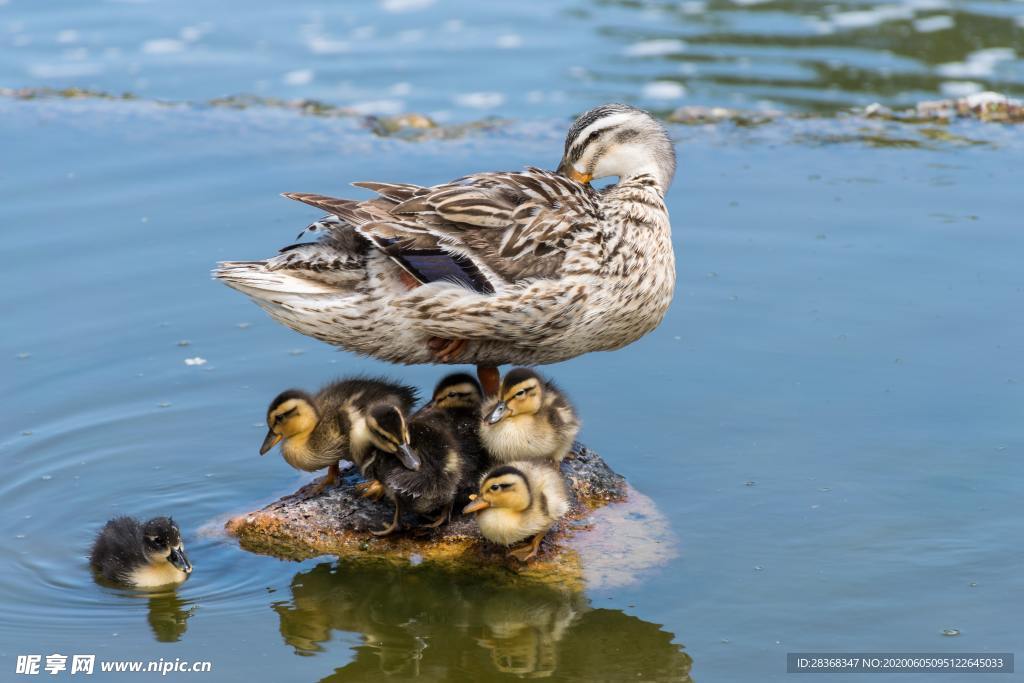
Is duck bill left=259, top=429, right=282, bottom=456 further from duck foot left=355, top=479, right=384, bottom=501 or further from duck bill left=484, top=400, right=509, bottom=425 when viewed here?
duck bill left=484, top=400, right=509, bottom=425

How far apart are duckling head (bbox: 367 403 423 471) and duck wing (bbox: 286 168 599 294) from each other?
74cm

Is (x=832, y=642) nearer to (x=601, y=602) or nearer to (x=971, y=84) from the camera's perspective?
(x=601, y=602)

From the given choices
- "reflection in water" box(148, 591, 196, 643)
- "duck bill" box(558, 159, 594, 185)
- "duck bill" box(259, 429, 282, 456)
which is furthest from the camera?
"duck bill" box(558, 159, 594, 185)

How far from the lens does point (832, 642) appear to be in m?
5.39

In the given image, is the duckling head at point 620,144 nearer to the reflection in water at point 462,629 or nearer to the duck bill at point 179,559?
the reflection in water at point 462,629

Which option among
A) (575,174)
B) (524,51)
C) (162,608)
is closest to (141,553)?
(162,608)

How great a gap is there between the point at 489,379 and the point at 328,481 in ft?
3.06

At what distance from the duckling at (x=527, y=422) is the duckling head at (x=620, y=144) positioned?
54.7 inches

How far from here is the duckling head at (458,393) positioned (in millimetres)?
6637

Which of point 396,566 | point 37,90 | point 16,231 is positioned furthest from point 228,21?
point 396,566

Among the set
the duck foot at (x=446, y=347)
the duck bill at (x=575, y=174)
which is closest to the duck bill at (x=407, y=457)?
the duck foot at (x=446, y=347)

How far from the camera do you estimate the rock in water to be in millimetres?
6047

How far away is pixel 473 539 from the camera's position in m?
6.19

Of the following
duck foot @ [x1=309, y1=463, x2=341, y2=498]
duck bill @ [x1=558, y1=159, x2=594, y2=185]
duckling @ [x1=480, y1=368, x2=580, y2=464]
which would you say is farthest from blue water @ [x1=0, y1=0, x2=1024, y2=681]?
duck bill @ [x1=558, y1=159, x2=594, y2=185]
